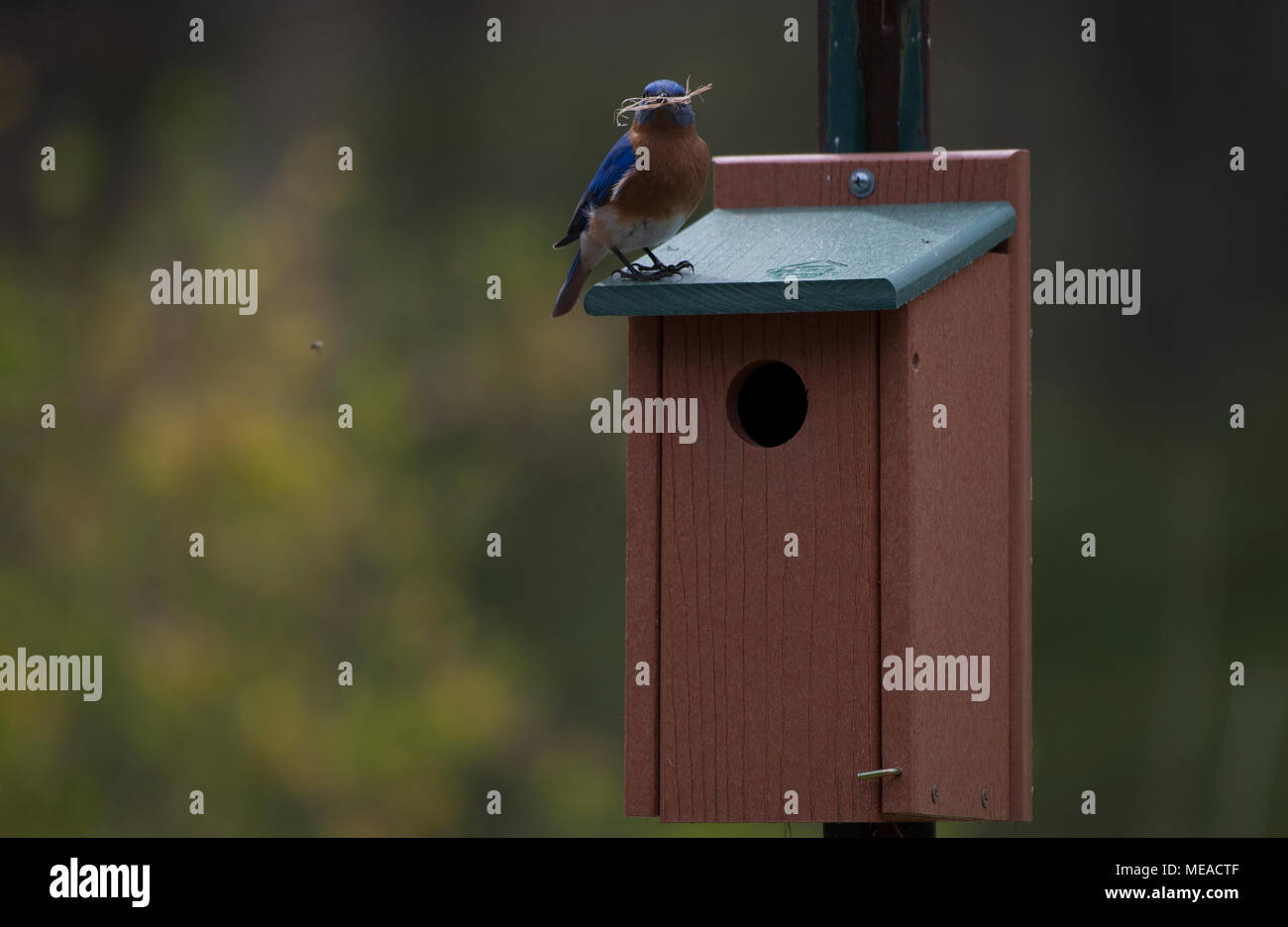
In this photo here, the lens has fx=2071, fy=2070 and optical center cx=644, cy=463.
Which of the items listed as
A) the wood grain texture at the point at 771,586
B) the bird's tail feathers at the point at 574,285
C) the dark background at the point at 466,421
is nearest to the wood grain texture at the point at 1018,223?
the bird's tail feathers at the point at 574,285

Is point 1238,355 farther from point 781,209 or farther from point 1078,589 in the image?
point 781,209

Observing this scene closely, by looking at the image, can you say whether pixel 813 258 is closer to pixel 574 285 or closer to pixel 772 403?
pixel 772 403

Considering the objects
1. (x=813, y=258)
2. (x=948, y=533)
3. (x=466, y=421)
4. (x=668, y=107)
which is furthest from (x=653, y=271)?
(x=466, y=421)

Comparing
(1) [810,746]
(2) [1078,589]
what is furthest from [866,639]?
(2) [1078,589]

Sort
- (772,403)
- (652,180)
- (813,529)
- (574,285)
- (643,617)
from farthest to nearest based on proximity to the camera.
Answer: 1. (574,285)
2. (652,180)
3. (772,403)
4. (643,617)
5. (813,529)

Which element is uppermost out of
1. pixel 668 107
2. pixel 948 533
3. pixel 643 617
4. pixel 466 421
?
pixel 668 107

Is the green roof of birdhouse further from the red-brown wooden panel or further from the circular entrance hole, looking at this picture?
the circular entrance hole

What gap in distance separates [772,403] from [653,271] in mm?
342

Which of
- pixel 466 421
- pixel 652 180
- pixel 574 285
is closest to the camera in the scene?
pixel 652 180

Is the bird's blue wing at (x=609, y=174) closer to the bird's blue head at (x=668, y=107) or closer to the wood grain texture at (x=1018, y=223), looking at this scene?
the bird's blue head at (x=668, y=107)

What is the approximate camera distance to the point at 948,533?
3664 mm

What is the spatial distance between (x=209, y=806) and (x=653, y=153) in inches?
174

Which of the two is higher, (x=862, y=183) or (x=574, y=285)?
(x=862, y=183)

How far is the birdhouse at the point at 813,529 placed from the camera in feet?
11.5
